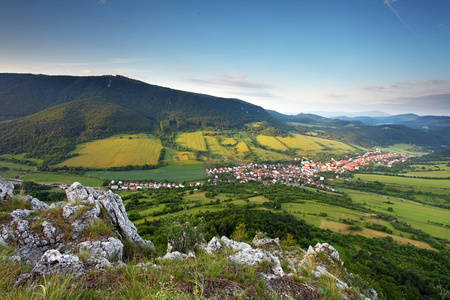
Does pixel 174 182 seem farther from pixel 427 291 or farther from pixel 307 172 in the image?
pixel 307 172

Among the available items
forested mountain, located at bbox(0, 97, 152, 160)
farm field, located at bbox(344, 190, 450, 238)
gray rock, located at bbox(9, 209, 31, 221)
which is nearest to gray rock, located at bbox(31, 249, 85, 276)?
gray rock, located at bbox(9, 209, 31, 221)

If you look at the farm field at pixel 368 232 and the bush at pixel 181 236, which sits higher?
the bush at pixel 181 236

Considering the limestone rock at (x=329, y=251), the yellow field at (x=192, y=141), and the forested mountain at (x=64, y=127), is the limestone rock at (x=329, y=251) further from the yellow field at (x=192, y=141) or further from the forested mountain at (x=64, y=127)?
the forested mountain at (x=64, y=127)

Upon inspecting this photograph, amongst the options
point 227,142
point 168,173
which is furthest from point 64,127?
point 227,142

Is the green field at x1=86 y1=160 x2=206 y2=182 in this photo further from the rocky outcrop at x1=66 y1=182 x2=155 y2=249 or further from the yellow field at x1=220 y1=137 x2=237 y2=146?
the rocky outcrop at x1=66 y1=182 x2=155 y2=249

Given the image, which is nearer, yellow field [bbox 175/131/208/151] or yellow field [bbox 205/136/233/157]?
yellow field [bbox 205/136/233/157]

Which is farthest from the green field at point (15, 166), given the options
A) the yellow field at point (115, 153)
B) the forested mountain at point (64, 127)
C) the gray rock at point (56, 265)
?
the gray rock at point (56, 265)
